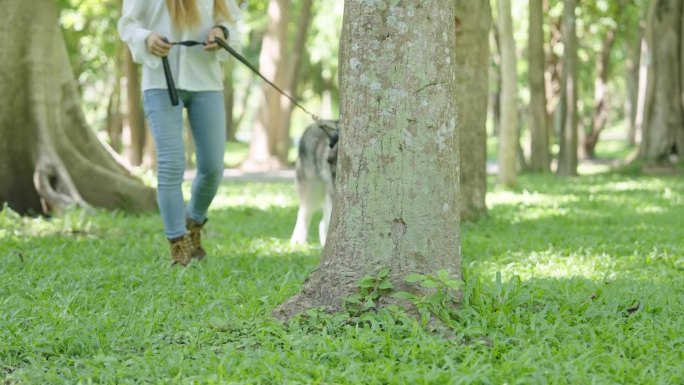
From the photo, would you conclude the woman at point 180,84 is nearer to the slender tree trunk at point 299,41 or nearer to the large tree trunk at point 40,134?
the large tree trunk at point 40,134

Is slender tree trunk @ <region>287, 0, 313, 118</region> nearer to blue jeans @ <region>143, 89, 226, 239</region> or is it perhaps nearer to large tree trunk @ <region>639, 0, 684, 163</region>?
large tree trunk @ <region>639, 0, 684, 163</region>

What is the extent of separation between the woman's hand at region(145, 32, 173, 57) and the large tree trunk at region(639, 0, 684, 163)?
14.9 m

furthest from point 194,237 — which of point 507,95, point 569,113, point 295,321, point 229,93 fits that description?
point 229,93

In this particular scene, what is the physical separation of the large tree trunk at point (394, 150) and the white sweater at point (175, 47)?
5.97ft

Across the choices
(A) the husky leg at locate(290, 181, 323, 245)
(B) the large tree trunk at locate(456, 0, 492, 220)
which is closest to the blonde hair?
(A) the husky leg at locate(290, 181, 323, 245)

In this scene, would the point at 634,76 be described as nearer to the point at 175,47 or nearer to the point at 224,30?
the point at 224,30

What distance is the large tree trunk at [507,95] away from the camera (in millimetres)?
14461

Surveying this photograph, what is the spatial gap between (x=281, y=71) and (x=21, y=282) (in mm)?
16852

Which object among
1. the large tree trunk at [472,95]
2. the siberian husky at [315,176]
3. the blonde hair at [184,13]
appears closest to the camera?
the blonde hair at [184,13]

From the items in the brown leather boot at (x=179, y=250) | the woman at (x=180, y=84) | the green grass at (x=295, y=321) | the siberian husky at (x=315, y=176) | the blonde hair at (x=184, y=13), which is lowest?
the green grass at (x=295, y=321)

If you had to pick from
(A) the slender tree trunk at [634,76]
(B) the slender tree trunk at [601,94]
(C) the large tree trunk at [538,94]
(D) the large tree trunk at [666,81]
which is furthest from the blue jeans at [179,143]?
(B) the slender tree trunk at [601,94]

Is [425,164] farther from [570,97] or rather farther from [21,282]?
[570,97]

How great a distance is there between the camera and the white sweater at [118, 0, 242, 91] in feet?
19.8

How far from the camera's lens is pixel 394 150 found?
14.7ft
